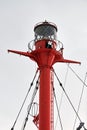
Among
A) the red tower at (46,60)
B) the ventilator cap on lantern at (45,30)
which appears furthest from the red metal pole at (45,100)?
the ventilator cap on lantern at (45,30)

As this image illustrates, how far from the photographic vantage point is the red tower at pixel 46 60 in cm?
2588

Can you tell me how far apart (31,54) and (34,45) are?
89cm

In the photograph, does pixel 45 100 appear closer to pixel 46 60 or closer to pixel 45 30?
pixel 46 60

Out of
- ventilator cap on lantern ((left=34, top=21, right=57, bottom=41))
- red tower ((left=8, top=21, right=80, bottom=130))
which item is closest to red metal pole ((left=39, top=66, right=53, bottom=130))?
red tower ((left=8, top=21, right=80, bottom=130))

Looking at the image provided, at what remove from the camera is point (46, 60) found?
2744cm

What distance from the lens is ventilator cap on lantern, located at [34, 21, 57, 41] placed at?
28.7 meters

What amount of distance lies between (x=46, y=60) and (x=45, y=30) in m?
2.62

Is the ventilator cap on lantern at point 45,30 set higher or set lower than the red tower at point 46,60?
higher

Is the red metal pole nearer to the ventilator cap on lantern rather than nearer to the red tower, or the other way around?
the red tower

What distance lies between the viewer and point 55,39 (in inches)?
1137

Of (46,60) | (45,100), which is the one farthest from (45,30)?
(45,100)

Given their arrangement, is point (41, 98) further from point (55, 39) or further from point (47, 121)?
point (55, 39)

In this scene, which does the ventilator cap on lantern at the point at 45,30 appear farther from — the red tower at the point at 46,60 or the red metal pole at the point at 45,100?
the red metal pole at the point at 45,100

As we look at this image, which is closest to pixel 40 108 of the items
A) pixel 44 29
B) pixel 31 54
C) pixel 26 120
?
pixel 26 120
